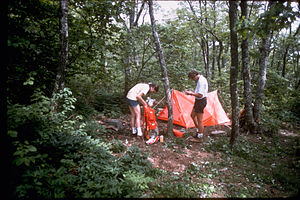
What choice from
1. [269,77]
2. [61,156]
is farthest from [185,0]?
[61,156]

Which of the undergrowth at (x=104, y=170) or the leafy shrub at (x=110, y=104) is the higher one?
the leafy shrub at (x=110, y=104)

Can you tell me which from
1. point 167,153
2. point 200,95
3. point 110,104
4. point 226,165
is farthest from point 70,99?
point 110,104

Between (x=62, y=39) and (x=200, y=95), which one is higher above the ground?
(x=62, y=39)

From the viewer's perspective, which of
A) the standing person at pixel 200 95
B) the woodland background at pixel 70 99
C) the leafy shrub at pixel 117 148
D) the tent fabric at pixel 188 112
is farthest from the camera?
the tent fabric at pixel 188 112

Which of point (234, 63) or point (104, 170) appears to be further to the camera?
point (234, 63)

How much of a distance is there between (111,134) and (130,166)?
5.89 feet

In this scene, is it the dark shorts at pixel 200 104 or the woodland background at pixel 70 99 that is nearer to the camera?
the woodland background at pixel 70 99

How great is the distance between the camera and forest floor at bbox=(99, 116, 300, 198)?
277 centimetres

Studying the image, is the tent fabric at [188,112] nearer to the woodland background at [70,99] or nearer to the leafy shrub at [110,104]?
the woodland background at [70,99]

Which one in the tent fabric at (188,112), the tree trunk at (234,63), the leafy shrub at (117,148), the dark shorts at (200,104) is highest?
the tree trunk at (234,63)

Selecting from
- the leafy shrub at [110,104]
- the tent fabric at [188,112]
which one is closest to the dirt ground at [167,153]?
the tent fabric at [188,112]

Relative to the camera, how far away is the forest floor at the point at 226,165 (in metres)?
2.77

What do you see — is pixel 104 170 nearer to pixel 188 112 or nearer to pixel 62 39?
pixel 62 39

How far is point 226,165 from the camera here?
141 inches
